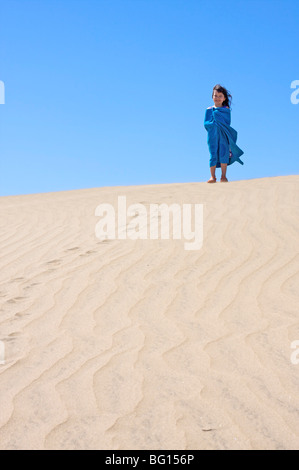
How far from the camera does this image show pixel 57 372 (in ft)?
10.4

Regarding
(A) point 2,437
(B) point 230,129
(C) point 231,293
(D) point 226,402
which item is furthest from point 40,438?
(B) point 230,129

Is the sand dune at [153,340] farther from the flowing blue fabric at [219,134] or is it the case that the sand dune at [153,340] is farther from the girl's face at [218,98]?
the girl's face at [218,98]

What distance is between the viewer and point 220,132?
10.3 m

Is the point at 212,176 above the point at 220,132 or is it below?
below

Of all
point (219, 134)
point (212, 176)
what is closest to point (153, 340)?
point (212, 176)

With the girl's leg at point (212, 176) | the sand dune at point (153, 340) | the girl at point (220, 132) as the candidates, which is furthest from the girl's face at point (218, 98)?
the sand dune at point (153, 340)

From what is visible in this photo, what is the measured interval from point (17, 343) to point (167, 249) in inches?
86.4

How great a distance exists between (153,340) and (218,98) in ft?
24.1

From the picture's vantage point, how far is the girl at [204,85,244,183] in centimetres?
1021

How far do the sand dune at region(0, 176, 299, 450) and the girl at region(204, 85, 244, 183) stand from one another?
13.4 ft

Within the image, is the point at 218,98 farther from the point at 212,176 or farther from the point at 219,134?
the point at 212,176

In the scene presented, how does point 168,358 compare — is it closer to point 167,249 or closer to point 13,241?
point 167,249

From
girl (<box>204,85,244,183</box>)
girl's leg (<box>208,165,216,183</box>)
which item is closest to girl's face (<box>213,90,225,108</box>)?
girl (<box>204,85,244,183</box>)

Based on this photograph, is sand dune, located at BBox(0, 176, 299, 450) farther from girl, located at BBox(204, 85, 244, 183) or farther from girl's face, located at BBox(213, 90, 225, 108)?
girl's face, located at BBox(213, 90, 225, 108)
